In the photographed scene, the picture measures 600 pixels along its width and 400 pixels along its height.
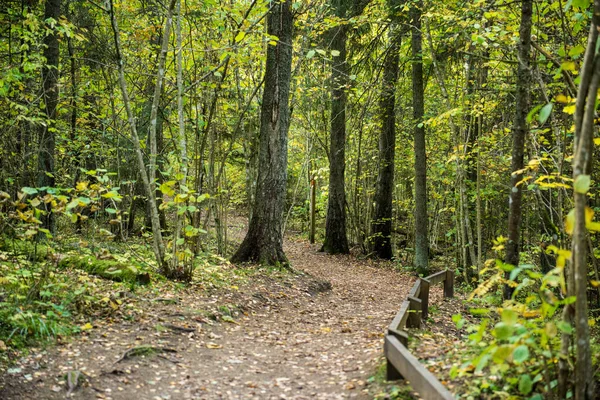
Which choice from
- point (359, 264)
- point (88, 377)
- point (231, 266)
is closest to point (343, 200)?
point (359, 264)

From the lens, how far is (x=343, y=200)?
53.0 ft

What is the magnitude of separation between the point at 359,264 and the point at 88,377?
11.4 metres

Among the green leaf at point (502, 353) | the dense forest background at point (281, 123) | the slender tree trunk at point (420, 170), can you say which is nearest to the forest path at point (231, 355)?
the dense forest background at point (281, 123)

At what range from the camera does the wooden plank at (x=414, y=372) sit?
3.10 meters

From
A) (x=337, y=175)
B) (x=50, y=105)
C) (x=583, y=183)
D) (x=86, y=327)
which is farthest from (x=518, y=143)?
(x=337, y=175)

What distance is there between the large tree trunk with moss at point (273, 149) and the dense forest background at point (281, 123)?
34mm

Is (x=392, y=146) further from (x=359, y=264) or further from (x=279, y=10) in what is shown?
(x=279, y=10)

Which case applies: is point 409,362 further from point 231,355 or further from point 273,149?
point 273,149

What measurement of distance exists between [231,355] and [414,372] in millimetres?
2920

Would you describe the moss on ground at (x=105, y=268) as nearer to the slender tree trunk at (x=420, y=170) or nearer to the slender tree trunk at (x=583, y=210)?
the slender tree trunk at (x=583, y=210)

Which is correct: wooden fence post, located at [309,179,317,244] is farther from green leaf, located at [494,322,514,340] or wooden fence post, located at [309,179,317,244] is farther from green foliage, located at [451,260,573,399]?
green leaf, located at [494,322,514,340]

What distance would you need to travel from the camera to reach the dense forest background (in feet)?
19.2

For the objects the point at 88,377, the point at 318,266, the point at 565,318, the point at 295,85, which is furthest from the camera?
the point at 295,85

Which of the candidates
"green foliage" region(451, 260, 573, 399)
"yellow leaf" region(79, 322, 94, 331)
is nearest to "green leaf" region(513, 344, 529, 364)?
"green foliage" region(451, 260, 573, 399)
